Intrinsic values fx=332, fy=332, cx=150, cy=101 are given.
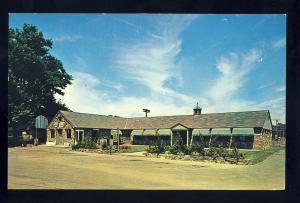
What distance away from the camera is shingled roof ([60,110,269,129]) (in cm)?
1028

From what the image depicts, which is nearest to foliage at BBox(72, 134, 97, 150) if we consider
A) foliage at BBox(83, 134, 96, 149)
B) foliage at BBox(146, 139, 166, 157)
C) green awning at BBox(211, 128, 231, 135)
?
foliage at BBox(83, 134, 96, 149)

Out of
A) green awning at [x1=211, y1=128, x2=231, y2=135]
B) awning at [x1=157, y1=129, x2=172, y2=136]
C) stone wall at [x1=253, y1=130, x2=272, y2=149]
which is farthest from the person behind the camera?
awning at [x1=157, y1=129, x2=172, y2=136]

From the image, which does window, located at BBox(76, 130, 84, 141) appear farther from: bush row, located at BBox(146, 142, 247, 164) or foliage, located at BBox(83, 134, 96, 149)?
bush row, located at BBox(146, 142, 247, 164)

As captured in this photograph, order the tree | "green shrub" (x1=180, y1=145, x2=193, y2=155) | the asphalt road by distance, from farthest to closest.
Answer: "green shrub" (x1=180, y1=145, x2=193, y2=155) → the tree → the asphalt road

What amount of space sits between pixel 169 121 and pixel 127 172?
6.86 ft

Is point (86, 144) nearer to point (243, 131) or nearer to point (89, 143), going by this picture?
point (89, 143)

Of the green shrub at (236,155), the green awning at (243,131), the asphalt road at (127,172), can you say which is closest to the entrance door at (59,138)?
the asphalt road at (127,172)

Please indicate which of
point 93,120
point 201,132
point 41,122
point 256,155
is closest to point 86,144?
point 93,120

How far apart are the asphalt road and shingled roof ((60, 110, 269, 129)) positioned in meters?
1.01

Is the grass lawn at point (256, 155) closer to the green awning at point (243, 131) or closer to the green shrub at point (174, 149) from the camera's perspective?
the green awning at point (243, 131)

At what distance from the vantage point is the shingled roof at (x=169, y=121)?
10.3 meters

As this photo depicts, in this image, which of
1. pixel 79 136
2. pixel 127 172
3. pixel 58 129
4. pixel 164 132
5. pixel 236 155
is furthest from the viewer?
pixel 79 136

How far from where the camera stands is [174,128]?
35.6 feet
